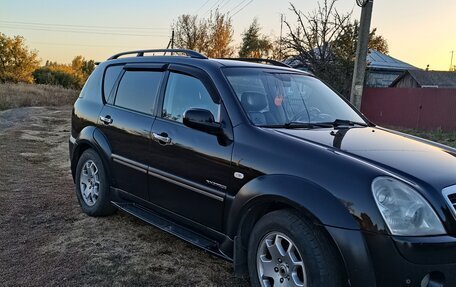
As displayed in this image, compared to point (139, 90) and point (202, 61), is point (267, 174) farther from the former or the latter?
point (139, 90)

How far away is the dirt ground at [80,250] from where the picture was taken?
140 inches

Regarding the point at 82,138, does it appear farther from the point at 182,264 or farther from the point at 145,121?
the point at 182,264

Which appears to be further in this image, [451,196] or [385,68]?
[385,68]

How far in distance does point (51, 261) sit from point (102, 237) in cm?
67

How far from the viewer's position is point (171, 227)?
386cm

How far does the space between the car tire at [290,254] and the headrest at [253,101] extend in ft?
3.11

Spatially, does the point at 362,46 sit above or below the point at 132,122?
above

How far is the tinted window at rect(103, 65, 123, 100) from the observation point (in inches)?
197

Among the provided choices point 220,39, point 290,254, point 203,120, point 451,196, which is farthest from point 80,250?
point 220,39

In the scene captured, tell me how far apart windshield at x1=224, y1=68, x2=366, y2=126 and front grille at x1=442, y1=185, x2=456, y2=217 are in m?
1.31

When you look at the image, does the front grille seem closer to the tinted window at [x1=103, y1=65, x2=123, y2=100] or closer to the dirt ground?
the dirt ground

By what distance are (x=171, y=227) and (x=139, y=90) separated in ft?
4.90

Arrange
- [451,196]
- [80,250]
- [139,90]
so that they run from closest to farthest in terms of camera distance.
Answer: [451,196] → [80,250] → [139,90]

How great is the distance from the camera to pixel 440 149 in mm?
3576
